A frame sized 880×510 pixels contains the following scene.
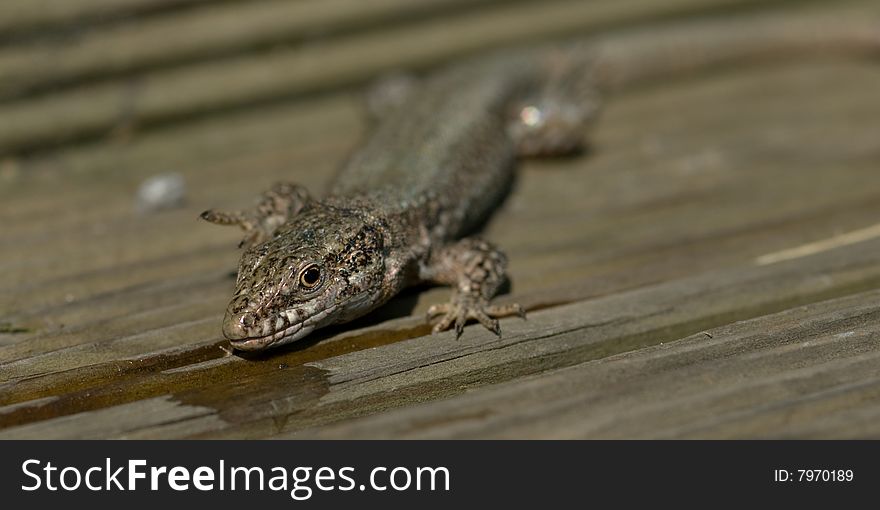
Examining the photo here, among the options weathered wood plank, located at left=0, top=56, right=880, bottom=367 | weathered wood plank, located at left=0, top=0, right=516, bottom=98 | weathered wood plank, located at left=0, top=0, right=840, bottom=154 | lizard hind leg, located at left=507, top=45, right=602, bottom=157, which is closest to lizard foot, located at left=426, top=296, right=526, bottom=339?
weathered wood plank, located at left=0, top=56, right=880, bottom=367

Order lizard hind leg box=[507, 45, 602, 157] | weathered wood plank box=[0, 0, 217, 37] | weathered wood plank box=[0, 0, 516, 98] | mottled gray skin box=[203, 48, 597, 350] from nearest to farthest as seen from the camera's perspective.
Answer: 1. mottled gray skin box=[203, 48, 597, 350]
2. weathered wood plank box=[0, 0, 217, 37]
3. weathered wood plank box=[0, 0, 516, 98]
4. lizard hind leg box=[507, 45, 602, 157]

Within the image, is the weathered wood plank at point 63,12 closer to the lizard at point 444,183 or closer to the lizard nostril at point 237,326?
the lizard at point 444,183

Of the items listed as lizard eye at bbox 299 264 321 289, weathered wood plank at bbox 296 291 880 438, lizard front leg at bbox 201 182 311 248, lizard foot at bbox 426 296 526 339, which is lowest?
weathered wood plank at bbox 296 291 880 438

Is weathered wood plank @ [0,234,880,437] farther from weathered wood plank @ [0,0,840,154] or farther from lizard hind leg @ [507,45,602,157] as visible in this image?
weathered wood plank @ [0,0,840,154]

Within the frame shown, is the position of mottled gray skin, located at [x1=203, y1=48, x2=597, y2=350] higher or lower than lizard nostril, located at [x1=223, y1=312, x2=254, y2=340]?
higher

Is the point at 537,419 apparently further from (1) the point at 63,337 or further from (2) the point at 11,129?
(2) the point at 11,129

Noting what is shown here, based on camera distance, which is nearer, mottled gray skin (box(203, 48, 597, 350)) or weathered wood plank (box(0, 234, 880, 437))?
weathered wood plank (box(0, 234, 880, 437))

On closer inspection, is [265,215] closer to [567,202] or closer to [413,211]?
[413,211]
